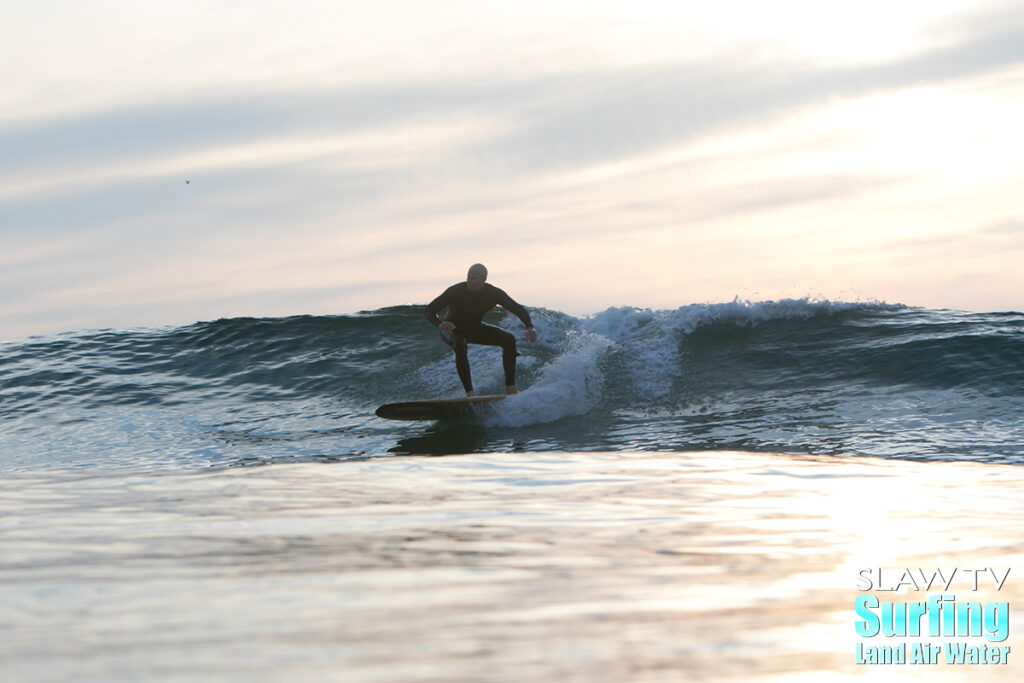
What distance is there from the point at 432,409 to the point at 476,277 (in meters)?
1.74

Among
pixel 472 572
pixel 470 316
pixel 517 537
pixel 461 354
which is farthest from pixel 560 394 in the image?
pixel 472 572

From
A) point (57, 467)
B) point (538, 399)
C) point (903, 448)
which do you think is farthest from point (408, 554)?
point (538, 399)

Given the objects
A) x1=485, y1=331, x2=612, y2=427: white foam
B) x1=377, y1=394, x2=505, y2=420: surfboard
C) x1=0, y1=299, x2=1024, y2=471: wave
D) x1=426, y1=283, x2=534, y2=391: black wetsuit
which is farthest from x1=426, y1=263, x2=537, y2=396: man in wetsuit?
x1=0, y1=299, x2=1024, y2=471: wave

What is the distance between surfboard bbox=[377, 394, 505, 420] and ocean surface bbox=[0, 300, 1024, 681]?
230mm

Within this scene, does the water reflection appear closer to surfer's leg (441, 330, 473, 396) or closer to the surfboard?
the surfboard

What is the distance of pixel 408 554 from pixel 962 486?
11.9 ft

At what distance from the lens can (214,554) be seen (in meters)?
2.91

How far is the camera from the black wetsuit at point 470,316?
1021 centimetres

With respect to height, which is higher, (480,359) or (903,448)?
(480,359)

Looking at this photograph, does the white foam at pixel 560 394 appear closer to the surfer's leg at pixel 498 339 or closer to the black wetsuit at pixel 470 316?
the surfer's leg at pixel 498 339

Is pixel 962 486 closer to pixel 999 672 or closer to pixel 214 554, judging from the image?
pixel 999 672

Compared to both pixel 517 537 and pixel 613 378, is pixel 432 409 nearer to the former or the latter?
pixel 613 378

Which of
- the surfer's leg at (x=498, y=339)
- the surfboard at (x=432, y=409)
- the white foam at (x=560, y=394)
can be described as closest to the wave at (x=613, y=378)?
the white foam at (x=560, y=394)

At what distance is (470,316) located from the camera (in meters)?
10.2
